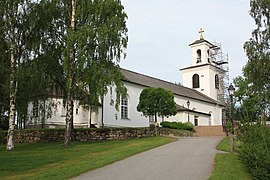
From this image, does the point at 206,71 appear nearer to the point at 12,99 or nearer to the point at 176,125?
the point at 176,125

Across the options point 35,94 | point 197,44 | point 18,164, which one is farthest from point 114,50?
point 197,44

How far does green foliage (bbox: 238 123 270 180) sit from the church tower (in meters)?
44.0

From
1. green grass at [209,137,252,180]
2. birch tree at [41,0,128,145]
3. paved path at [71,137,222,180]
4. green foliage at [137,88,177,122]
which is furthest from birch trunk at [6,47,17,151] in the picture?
green grass at [209,137,252,180]

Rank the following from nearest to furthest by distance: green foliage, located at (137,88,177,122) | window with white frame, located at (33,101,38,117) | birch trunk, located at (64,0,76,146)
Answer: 1. birch trunk, located at (64,0,76,146)
2. window with white frame, located at (33,101,38,117)
3. green foliage, located at (137,88,177,122)

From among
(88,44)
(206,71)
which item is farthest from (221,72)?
(88,44)

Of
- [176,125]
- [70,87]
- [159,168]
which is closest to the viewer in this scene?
[159,168]

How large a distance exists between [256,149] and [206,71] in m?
46.7

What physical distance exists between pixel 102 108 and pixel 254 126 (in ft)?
77.5

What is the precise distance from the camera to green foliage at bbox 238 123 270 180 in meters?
10.4

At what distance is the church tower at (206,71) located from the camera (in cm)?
5725

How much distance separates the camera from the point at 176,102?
47750 millimetres

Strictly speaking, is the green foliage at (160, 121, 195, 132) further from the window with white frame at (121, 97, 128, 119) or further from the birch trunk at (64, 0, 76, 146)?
the birch trunk at (64, 0, 76, 146)

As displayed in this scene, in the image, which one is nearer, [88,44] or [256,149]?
[256,149]

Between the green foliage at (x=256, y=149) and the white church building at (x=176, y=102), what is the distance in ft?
47.9
